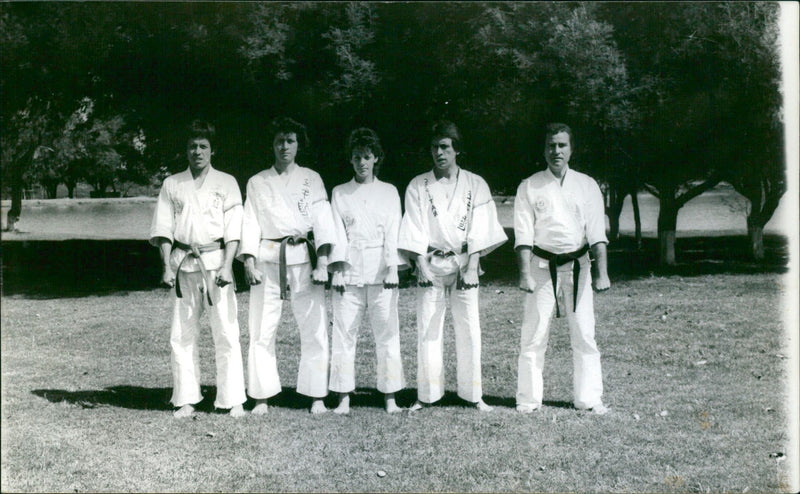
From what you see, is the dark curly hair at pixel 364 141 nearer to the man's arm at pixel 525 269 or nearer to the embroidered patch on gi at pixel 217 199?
the embroidered patch on gi at pixel 217 199

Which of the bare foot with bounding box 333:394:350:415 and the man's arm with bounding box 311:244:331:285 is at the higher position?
the man's arm with bounding box 311:244:331:285

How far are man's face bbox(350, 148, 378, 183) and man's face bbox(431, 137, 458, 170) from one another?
0.45 metres

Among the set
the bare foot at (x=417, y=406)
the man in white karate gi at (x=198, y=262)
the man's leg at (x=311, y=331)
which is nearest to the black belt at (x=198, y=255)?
the man in white karate gi at (x=198, y=262)

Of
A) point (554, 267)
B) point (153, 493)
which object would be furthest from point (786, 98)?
point (153, 493)

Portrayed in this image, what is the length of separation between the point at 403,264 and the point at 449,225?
0.44m

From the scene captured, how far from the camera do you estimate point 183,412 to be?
15.5ft

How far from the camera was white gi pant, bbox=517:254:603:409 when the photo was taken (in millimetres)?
4781

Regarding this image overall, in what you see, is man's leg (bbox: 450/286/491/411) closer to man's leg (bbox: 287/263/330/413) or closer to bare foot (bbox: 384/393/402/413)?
bare foot (bbox: 384/393/402/413)

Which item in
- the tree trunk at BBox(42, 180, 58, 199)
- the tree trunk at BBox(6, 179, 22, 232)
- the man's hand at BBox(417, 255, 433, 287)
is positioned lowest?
the man's hand at BBox(417, 255, 433, 287)

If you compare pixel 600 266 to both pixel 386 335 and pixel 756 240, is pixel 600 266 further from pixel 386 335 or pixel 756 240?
pixel 756 240

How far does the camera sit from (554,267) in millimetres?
4742

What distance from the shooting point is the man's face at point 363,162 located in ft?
15.9

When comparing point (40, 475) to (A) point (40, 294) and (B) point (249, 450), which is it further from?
(A) point (40, 294)

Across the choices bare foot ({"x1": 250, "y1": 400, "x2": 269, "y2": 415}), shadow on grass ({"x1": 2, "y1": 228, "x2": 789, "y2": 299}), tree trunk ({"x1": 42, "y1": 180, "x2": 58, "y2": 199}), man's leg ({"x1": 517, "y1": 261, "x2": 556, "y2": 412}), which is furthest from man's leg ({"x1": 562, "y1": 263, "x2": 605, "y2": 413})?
tree trunk ({"x1": 42, "y1": 180, "x2": 58, "y2": 199})
